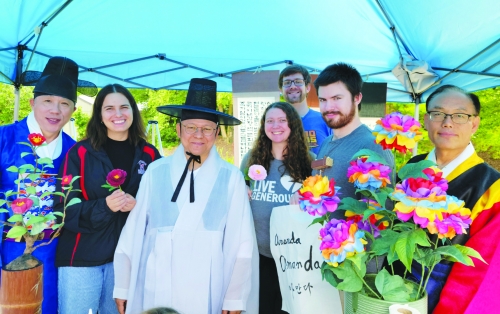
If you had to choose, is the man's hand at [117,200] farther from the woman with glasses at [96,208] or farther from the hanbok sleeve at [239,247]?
the hanbok sleeve at [239,247]

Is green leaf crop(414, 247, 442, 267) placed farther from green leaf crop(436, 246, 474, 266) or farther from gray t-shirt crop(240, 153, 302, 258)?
gray t-shirt crop(240, 153, 302, 258)

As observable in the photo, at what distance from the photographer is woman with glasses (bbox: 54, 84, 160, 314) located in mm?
1798

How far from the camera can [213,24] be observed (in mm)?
3902

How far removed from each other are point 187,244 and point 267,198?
0.59 meters

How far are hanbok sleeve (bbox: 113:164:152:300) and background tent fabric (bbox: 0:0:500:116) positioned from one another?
246 cm

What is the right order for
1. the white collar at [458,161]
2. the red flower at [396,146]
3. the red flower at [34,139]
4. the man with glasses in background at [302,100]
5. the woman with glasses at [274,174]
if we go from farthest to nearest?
the man with glasses in background at [302,100]
the woman with glasses at [274,174]
the white collar at [458,161]
the red flower at [34,139]
the red flower at [396,146]

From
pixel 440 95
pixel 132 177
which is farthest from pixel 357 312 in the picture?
pixel 132 177

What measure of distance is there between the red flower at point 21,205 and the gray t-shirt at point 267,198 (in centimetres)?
121

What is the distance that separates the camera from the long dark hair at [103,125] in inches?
78.9

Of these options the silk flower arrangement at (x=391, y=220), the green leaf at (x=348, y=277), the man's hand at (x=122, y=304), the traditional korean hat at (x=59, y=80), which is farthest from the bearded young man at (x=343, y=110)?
the traditional korean hat at (x=59, y=80)

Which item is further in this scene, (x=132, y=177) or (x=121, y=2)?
(x=121, y=2)

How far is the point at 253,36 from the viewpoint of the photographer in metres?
4.20

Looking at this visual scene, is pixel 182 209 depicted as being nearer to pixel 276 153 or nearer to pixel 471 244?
pixel 276 153

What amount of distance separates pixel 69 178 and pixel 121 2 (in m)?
2.77
